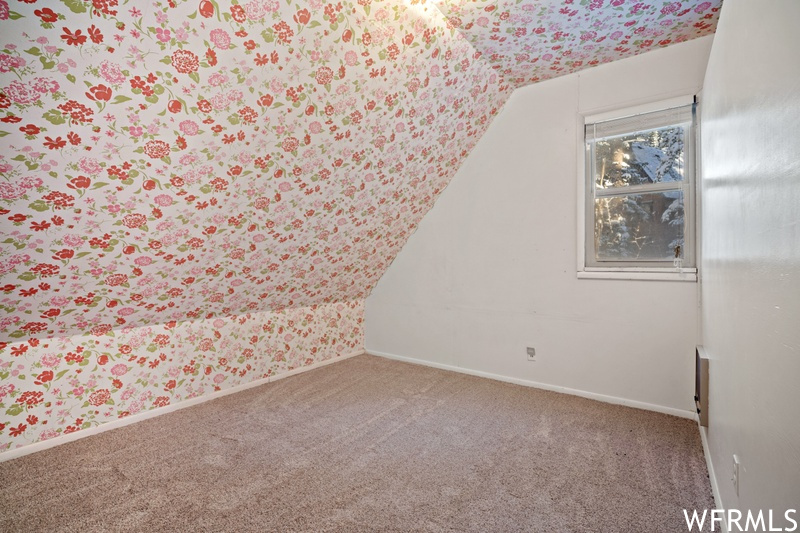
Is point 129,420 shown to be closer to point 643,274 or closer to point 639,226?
point 643,274

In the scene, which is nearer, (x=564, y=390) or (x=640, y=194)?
(x=640, y=194)

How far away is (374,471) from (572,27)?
255cm

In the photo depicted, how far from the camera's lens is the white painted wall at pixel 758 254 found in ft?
2.43

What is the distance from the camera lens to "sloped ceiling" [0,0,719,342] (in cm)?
141

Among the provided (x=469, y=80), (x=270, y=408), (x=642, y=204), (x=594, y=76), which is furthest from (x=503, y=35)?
(x=270, y=408)

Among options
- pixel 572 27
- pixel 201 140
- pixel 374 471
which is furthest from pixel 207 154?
pixel 572 27

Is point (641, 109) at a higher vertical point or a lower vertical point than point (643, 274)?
higher

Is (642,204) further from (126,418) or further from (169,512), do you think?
(126,418)

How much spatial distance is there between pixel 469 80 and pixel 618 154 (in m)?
1.16

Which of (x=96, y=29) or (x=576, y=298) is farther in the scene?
(x=576, y=298)

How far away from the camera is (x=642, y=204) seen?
104 inches

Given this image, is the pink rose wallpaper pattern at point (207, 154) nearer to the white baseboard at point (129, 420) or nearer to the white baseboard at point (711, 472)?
the white baseboard at point (129, 420)

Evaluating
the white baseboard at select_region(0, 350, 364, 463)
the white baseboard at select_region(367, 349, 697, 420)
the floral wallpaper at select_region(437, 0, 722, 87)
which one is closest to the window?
the floral wallpaper at select_region(437, 0, 722, 87)

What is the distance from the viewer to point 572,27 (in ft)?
7.16
